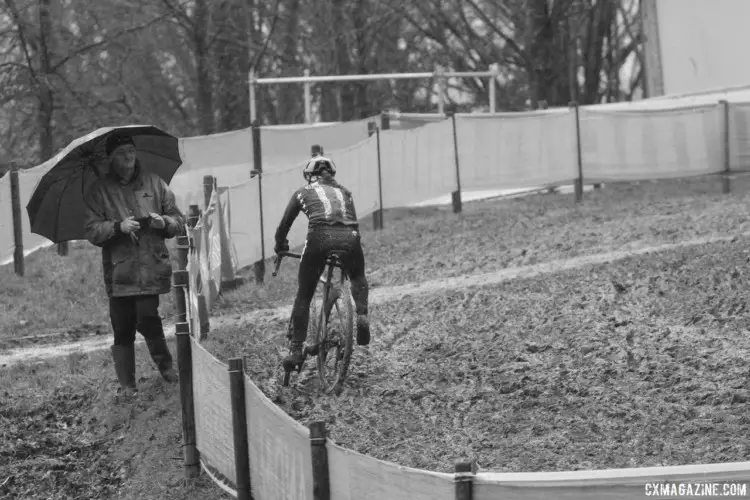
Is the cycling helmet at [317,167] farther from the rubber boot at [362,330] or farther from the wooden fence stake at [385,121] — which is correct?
the wooden fence stake at [385,121]

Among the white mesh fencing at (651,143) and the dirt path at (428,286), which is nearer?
the dirt path at (428,286)

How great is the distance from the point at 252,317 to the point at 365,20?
23.4 meters

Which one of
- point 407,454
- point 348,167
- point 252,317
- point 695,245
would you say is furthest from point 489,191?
point 407,454

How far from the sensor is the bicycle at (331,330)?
1007cm

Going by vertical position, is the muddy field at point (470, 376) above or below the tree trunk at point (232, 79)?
below

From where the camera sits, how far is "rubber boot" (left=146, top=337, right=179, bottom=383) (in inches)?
429

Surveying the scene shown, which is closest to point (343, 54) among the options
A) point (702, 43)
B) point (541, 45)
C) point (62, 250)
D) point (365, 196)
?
point (541, 45)

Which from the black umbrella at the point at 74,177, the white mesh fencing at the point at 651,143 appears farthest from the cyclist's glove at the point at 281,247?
the white mesh fencing at the point at 651,143

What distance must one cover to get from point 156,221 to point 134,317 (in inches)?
34.4

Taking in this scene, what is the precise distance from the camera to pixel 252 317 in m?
14.0

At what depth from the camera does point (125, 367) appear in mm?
10961

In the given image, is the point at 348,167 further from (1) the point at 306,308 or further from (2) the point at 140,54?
(2) the point at 140,54

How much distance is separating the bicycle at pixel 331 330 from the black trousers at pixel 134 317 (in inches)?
41.5

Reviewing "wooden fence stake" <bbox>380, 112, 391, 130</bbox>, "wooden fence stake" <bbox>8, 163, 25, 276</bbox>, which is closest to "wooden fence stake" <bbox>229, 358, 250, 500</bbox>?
"wooden fence stake" <bbox>8, 163, 25, 276</bbox>
